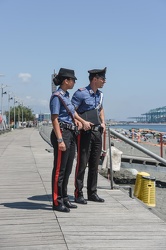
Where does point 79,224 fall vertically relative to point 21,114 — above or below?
below

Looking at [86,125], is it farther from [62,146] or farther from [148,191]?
[148,191]

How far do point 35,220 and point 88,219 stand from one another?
652mm

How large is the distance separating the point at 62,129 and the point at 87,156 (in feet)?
2.73

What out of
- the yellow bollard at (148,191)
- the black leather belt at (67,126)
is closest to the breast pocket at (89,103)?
the black leather belt at (67,126)

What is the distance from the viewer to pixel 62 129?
5.38 metres

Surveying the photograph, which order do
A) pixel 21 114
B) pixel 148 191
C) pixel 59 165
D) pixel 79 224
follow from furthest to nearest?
pixel 21 114 → pixel 148 191 → pixel 59 165 → pixel 79 224

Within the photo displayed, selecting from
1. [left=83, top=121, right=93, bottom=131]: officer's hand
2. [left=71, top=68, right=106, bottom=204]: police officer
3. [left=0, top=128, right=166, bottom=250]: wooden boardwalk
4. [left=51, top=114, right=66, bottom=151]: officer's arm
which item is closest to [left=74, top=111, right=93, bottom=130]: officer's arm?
[left=83, top=121, right=93, bottom=131]: officer's hand

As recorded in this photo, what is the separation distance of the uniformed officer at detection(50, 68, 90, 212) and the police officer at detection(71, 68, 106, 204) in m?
0.39

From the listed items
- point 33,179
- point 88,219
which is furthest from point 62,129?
point 33,179

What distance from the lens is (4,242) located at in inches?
163

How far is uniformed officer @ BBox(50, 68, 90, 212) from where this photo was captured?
5.29m

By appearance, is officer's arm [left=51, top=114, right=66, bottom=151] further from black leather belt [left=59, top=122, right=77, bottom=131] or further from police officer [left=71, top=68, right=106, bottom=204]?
police officer [left=71, top=68, right=106, bottom=204]

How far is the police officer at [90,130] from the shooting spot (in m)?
5.86

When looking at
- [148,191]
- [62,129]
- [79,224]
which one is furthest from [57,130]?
[148,191]
